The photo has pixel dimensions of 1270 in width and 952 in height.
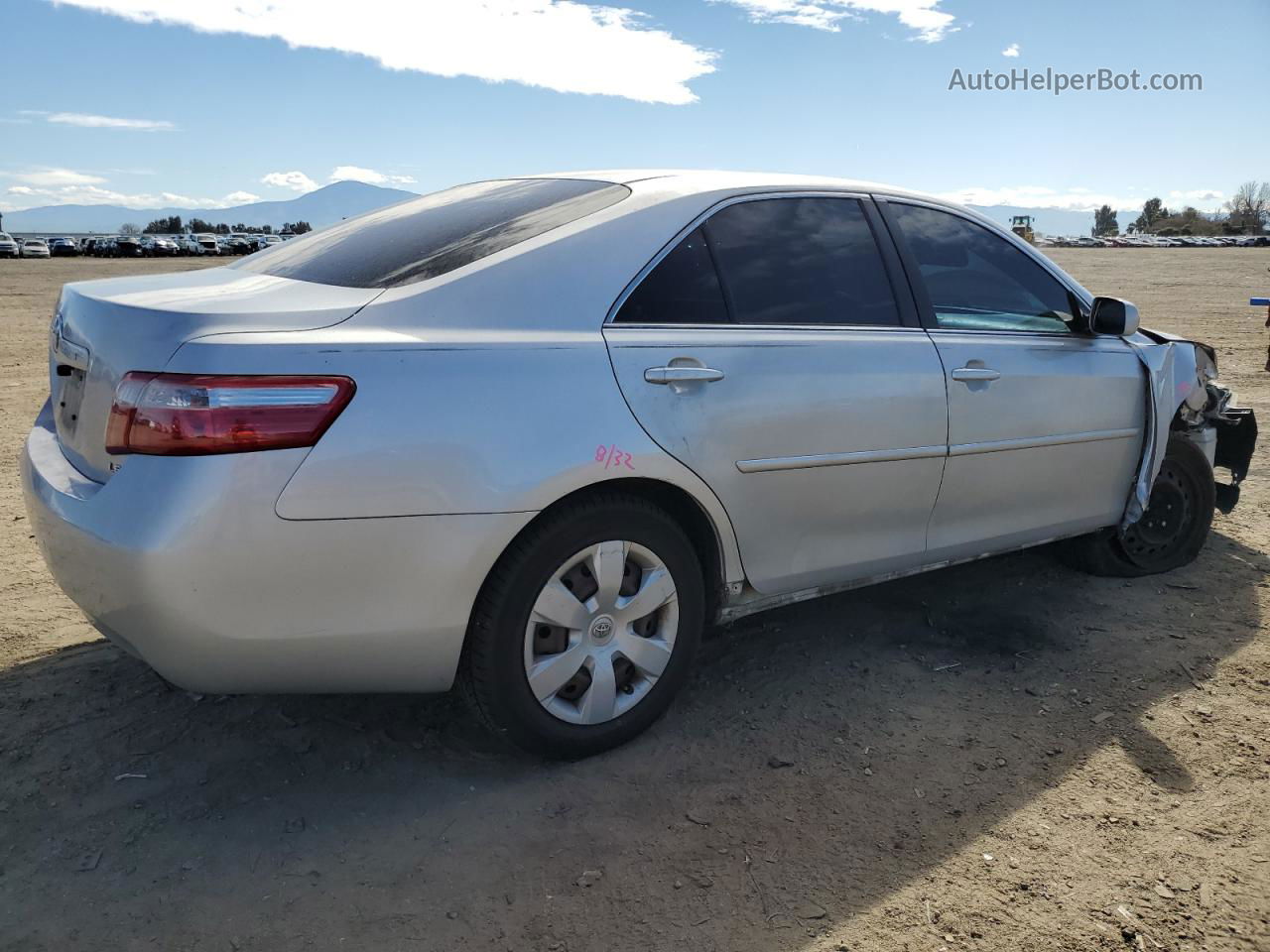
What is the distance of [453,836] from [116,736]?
1.19 metres

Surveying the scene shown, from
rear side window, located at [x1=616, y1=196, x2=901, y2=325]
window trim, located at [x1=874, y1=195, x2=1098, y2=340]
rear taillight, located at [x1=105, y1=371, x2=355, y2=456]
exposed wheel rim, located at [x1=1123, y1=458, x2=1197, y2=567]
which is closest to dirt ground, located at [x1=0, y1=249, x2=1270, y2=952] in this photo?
exposed wheel rim, located at [x1=1123, y1=458, x2=1197, y2=567]

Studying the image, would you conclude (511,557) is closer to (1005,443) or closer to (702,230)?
(702,230)

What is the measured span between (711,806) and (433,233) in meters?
1.87

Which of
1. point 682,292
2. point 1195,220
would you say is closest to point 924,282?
point 682,292

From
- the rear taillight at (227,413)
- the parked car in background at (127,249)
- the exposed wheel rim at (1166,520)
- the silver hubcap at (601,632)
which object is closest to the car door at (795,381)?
the silver hubcap at (601,632)

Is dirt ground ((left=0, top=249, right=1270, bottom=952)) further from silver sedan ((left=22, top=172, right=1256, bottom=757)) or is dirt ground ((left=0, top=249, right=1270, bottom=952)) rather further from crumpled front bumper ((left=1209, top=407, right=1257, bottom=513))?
crumpled front bumper ((left=1209, top=407, right=1257, bottom=513))

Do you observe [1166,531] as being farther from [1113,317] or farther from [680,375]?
[680,375]

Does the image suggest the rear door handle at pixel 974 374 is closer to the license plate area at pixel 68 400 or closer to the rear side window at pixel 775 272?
the rear side window at pixel 775 272

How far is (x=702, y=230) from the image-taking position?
10.00ft

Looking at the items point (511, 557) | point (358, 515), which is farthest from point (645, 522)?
point (358, 515)

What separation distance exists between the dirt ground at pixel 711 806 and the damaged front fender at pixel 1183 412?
0.71 m

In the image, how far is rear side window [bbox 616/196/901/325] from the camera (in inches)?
116

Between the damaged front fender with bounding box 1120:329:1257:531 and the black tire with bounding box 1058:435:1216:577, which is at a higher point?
the damaged front fender with bounding box 1120:329:1257:531

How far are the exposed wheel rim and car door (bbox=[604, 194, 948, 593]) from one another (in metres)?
1.72
